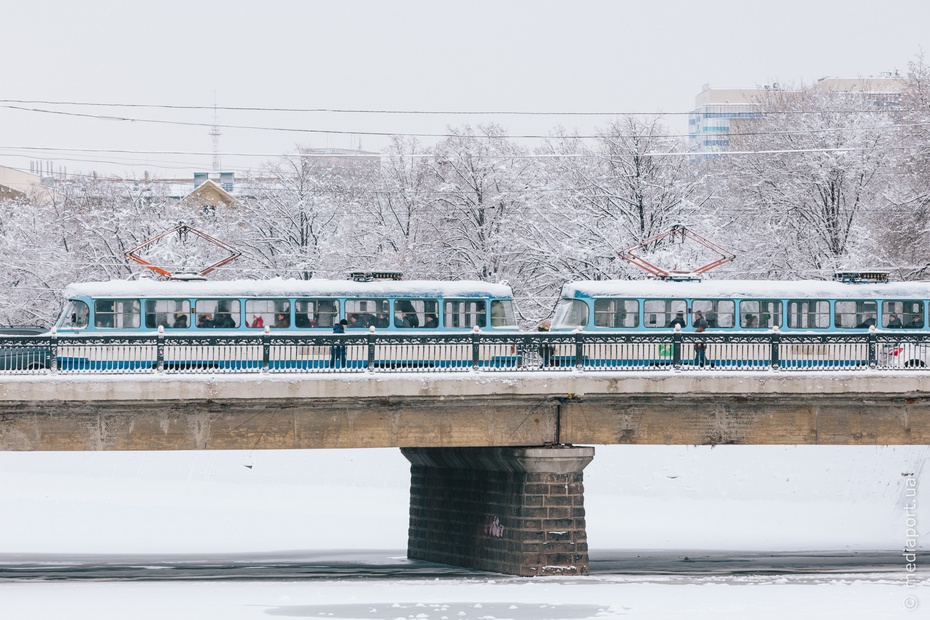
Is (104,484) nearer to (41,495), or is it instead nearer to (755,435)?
(41,495)

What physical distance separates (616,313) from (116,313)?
13.6 metres

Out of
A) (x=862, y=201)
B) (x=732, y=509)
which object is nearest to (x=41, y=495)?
(x=732, y=509)

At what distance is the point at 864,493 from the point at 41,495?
2633cm

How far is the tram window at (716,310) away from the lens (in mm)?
43375

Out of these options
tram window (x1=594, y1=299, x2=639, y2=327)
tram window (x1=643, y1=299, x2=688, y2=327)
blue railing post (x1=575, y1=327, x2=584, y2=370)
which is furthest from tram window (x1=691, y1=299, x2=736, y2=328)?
blue railing post (x1=575, y1=327, x2=584, y2=370)

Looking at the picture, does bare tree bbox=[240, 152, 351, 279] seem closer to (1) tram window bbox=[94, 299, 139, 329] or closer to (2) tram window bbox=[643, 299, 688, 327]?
(1) tram window bbox=[94, 299, 139, 329]

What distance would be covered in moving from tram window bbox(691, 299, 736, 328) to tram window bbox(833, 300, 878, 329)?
9.79 ft

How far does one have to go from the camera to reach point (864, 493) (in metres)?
48.8

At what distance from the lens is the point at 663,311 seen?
142 ft

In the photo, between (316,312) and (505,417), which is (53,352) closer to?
(505,417)

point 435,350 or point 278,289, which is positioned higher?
point 278,289

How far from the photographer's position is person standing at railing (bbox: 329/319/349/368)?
31719mm

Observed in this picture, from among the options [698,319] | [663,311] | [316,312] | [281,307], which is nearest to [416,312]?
[316,312]

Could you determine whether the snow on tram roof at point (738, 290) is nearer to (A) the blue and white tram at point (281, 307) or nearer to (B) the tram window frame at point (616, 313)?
(B) the tram window frame at point (616, 313)
